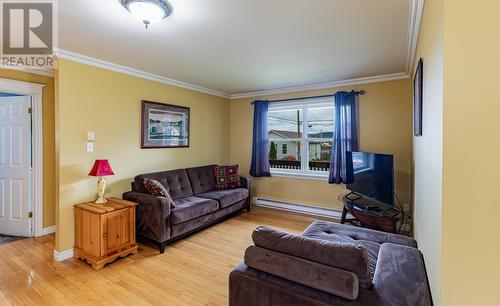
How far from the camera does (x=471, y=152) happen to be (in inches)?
39.4

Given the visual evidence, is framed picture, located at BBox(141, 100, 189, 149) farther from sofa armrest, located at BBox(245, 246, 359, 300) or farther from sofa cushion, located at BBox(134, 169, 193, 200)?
sofa armrest, located at BBox(245, 246, 359, 300)

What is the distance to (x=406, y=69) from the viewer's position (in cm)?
345

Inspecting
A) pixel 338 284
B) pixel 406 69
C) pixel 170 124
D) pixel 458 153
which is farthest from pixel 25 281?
pixel 406 69

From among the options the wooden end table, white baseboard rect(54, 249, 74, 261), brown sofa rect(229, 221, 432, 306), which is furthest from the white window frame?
white baseboard rect(54, 249, 74, 261)

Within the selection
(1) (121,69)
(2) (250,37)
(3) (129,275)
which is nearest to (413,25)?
(2) (250,37)

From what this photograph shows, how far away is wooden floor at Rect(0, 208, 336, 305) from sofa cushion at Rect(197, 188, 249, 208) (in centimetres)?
60

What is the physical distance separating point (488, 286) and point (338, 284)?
23.4 inches

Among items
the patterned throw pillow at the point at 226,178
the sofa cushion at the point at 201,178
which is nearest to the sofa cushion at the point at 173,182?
the sofa cushion at the point at 201,178

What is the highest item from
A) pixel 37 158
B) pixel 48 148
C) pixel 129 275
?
pixel 48 148

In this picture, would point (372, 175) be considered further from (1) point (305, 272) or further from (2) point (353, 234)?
(1) point (305, 272)

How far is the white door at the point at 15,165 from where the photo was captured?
3400 millimetres

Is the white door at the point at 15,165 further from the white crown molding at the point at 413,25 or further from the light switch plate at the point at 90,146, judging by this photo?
the white crown molding at the point at 413,25


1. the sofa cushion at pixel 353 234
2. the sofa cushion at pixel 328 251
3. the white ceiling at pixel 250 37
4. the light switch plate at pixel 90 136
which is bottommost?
the sofa cushion at pixel 353 234

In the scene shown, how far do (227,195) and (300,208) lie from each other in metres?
1.55
